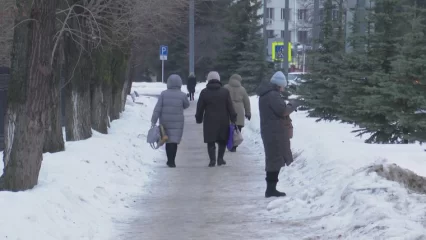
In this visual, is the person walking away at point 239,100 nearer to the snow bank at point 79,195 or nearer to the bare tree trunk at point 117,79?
the snow bank at point 79,195

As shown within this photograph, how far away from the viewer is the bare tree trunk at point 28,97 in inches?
405

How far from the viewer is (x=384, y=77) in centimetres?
1670

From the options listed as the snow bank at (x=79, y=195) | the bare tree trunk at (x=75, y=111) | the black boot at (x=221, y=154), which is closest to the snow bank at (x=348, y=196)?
the black boot at (x=221, y=154)

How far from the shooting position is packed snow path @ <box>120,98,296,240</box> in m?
9.63

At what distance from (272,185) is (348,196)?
7.79 feet

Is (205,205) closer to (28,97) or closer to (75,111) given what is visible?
(28,97)

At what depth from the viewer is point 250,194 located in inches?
498

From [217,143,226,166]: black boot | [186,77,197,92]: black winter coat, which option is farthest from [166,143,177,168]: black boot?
[186,77,197,92]: black winter coat

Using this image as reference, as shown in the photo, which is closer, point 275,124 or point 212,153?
point 275,124

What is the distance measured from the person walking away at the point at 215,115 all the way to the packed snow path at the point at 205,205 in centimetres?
45

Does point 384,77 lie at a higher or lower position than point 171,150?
higher

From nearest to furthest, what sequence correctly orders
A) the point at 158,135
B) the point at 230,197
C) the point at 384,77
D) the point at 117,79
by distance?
the point at 230,197 < the point at 158,135 < the point at 384,77 < the point at 117,79

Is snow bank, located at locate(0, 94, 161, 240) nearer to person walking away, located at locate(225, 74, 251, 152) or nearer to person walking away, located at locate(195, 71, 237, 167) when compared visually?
person walking away, located at locate(195, 71, 237, 167)

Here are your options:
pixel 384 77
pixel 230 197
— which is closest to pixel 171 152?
pixel 230 197
